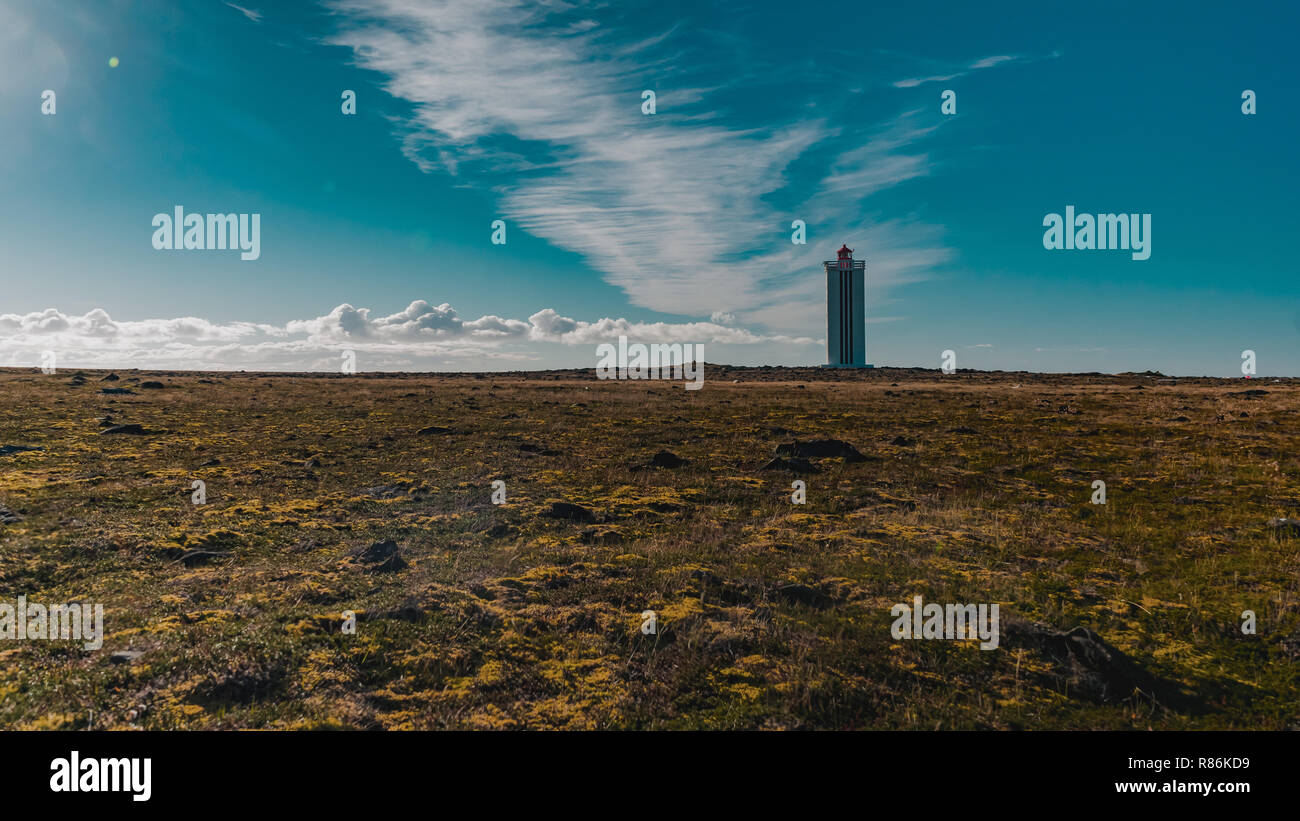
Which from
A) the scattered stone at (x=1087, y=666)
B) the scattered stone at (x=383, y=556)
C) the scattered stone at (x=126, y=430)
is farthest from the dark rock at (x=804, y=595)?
the scattered stone at (x=126, y=430)

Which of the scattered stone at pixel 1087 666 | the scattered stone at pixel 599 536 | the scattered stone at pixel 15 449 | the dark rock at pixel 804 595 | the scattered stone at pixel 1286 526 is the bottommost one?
the scattered stone at pixel 1087 666

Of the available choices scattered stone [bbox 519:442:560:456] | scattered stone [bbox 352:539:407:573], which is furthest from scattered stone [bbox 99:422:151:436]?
scattered stone [bbox 352:539:407:573]

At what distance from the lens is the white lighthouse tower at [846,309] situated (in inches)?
5572

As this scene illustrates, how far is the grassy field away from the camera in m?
8.30

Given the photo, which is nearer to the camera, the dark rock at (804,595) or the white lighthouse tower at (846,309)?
the dark rock at (804,595)

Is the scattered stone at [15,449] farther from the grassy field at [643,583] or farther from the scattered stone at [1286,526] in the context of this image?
the scattered stone at [1286,526]

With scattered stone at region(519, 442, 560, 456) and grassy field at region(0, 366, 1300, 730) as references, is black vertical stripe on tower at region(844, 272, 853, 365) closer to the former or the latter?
grassy field at region(0, 366, 1300, 730)

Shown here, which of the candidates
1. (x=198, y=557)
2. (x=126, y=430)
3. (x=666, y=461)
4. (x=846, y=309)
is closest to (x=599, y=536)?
(x=198, y=557)

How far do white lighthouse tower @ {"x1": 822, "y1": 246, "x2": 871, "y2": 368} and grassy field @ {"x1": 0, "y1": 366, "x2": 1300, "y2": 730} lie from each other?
116m

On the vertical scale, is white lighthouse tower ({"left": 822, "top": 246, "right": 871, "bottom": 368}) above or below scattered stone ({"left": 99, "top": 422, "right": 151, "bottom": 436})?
above

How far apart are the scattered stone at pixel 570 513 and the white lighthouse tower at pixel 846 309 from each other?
133358 mm

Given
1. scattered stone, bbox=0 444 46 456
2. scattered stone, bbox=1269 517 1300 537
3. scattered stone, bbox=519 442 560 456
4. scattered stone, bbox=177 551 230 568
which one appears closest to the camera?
scattered stone, bbox=177 551 230 568

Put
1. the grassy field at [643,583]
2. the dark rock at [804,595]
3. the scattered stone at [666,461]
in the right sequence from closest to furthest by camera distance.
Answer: the grassy field at [643,583]
the dark rock at [804,595]
the scattered stone at [666,461]

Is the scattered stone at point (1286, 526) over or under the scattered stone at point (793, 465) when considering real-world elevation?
under
